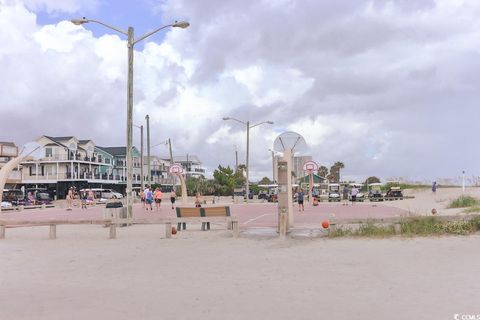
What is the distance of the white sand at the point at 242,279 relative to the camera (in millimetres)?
6812

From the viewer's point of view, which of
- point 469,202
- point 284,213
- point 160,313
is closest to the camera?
point 160,313

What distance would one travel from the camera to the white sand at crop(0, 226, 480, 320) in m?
6.81

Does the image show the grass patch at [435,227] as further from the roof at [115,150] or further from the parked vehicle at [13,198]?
the roof at [115,150]

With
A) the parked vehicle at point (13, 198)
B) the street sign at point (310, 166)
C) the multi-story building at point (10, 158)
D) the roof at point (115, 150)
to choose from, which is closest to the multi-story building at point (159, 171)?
the roof at point (115, 150)

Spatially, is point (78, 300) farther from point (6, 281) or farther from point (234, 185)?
point (234, 185)

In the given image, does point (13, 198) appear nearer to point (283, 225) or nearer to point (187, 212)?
point (187, 212)

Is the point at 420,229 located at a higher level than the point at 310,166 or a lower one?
lower

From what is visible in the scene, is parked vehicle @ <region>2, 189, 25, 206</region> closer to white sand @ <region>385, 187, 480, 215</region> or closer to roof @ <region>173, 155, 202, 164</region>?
white sand @ <region>385, 187, 480, 215</region>

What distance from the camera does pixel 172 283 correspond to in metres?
8.70

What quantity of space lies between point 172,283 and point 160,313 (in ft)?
6.59

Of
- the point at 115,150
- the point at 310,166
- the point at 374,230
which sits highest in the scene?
the point at 115,150

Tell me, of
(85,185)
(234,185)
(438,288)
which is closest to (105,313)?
(438,288)

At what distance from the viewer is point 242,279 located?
8.95m

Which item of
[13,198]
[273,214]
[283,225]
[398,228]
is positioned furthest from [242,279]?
[13,198]
